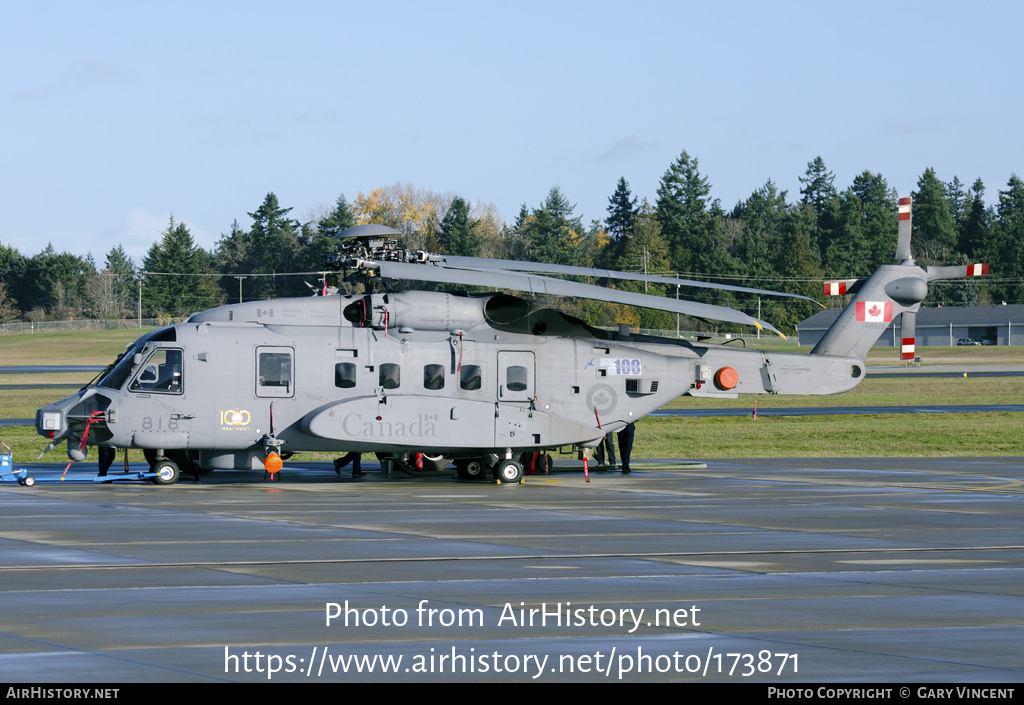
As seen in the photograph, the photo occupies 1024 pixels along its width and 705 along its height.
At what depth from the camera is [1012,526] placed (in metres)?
16.3

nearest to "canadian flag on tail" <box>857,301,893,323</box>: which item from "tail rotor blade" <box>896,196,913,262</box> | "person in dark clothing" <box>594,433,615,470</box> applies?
"tail rotor blade" <box>896,196,913,262</box>

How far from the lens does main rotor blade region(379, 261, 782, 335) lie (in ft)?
64.4

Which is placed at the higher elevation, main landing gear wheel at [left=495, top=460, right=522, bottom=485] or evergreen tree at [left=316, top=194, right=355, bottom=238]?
evergreen tree at [left=316, top=194, right=355, bottom=238]

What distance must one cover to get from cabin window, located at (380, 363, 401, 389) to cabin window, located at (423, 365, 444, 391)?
1.57ft

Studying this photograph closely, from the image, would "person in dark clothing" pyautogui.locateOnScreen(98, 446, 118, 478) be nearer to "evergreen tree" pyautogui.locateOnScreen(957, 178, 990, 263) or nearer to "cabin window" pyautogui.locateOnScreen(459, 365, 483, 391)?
"cabin window" pyautogui.locateOnScreen(459, 365, 483, 391)

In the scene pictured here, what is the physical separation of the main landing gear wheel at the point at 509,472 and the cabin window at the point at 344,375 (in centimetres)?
318

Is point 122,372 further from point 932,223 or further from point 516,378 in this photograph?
point 932,223

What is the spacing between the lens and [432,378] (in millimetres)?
22625

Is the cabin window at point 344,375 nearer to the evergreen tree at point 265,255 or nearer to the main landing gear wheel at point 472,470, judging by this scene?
the main landing gear wheel at point 472,470

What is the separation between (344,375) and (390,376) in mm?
829

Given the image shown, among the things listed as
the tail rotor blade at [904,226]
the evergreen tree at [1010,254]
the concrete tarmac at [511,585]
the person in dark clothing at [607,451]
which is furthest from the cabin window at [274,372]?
the evergreen tree at [1010,254]

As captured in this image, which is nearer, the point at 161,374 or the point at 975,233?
the point at 161,374

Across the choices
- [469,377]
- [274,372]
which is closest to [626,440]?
[469,377]
